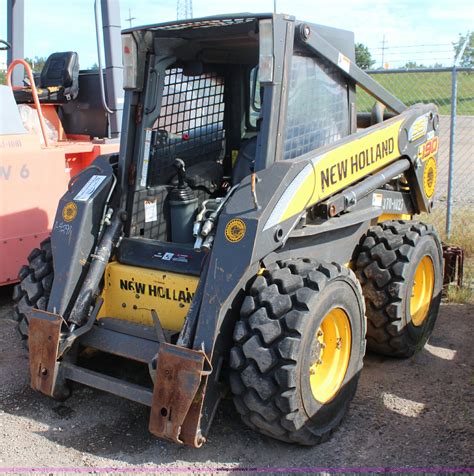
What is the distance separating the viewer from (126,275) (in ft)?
12.5

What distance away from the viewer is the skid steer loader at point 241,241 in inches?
123

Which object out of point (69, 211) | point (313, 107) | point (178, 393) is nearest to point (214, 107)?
point (313, 107)

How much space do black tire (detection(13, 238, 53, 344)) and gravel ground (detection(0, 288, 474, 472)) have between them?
0.44 metres

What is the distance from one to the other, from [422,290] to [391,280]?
24.4 inches

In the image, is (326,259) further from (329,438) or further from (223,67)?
(223,67)

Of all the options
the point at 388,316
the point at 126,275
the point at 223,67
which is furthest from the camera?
the point at 223,67

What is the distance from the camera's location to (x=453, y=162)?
6727mm

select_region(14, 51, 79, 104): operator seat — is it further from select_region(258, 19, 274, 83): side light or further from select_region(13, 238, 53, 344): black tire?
select_region(258, 19, 274, 83): side light

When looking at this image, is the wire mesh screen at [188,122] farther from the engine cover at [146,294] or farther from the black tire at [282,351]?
the black tire at [282,351]

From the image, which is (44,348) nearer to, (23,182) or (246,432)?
(246,432)

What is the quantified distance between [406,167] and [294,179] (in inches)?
57.3

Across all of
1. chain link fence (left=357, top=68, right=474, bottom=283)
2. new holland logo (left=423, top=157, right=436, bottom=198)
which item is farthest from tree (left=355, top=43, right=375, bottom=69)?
new holland logo (left=423, top=157, right=436, bottom=198)

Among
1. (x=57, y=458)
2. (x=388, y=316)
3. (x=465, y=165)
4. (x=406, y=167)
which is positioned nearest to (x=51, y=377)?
(x=57, y=458)

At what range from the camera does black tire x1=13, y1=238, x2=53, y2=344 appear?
3891 millimetres
